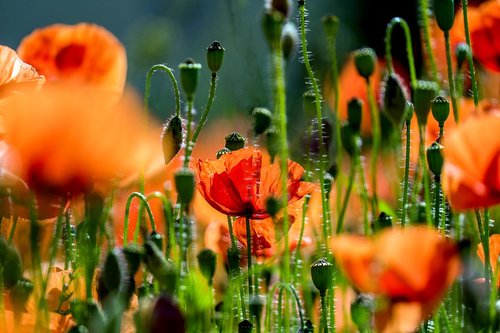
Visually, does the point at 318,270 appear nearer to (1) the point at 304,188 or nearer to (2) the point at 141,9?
(1) the point at 304,188

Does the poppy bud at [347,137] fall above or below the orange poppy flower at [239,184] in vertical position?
above

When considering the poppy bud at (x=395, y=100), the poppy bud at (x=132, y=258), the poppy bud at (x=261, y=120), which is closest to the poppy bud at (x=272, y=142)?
the poppy bud at (x=261, y=120)

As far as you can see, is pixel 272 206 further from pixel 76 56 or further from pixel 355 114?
pixel 76 56

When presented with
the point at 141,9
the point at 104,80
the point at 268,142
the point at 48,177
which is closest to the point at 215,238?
the point at 268,142

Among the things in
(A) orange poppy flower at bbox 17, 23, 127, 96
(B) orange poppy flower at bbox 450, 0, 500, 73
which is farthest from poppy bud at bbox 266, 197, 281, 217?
(A) orange poppy flower at bbox 17, 23, 127, 96

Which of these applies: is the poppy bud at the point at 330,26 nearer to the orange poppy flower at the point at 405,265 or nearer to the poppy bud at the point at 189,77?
the poppy bud at the point at 189,77

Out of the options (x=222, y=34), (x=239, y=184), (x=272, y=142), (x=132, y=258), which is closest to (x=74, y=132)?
(x=132, y=258)
